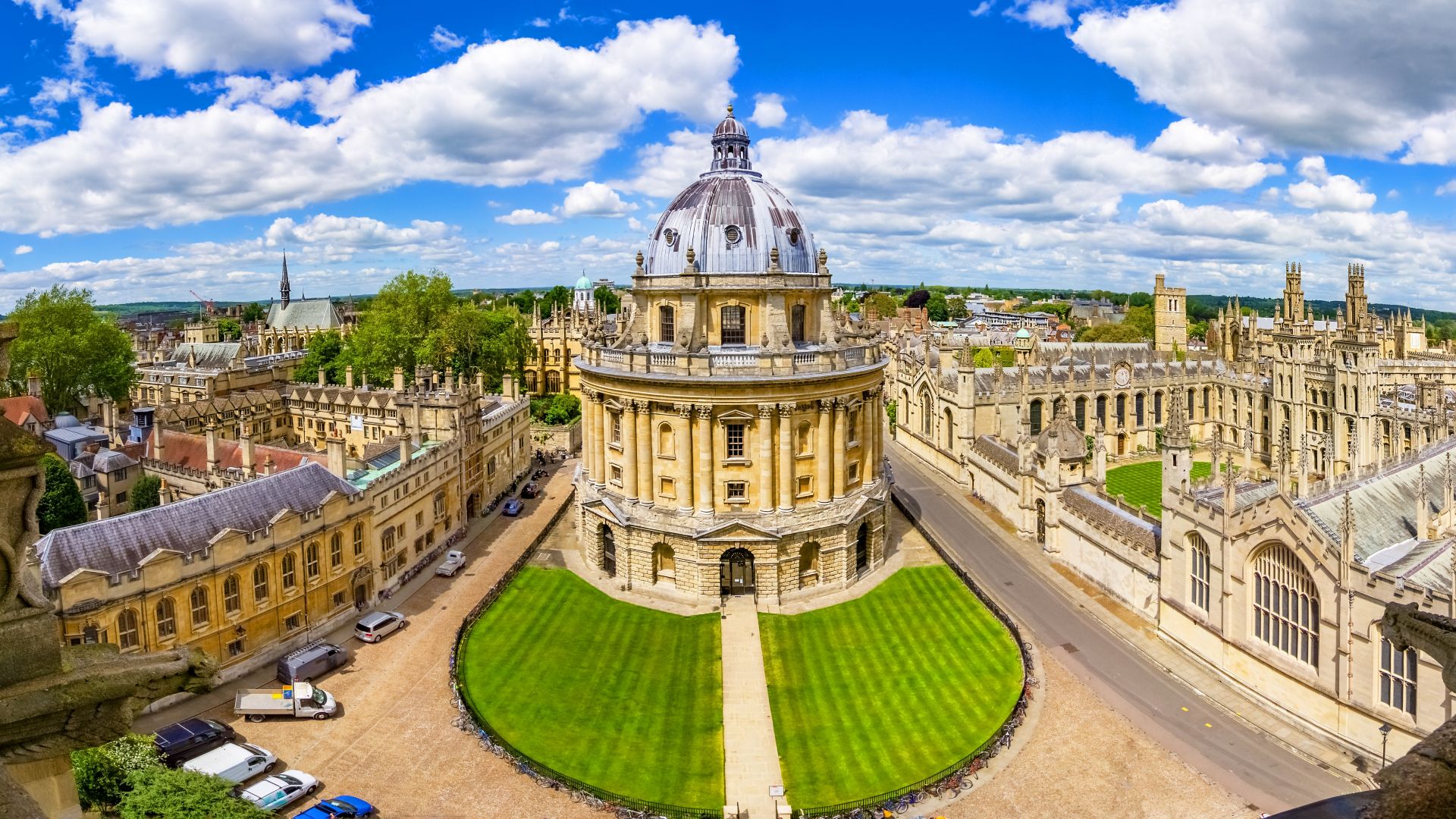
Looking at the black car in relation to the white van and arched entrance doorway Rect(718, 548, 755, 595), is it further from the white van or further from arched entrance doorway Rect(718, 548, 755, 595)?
arched entrance doorway Rect(718, 548, 755, 595)

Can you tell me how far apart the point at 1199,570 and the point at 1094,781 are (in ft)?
39.5

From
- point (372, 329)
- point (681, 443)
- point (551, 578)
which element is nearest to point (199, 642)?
point (551, 578)

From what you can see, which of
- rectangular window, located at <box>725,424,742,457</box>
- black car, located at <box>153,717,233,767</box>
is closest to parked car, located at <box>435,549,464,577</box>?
rectangular window, located at <box>725,424,742,457</box>

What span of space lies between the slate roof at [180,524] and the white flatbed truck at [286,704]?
244 inches

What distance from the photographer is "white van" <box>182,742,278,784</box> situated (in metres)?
25.4

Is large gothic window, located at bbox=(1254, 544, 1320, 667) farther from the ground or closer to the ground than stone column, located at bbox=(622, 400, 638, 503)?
closer to the ground

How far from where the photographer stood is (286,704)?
98.0ft

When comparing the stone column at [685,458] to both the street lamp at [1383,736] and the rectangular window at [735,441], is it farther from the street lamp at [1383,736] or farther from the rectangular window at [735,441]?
the street lamp at [1383,736]

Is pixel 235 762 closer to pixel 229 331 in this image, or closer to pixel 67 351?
pixel 67 351

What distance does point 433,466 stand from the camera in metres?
47.7

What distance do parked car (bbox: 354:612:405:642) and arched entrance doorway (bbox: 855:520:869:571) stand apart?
22.6 meters

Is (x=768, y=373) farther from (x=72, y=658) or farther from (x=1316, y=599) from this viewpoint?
(x=72, y=658)

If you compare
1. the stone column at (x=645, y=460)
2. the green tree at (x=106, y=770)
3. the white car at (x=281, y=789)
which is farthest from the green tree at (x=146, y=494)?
the white car at (x=281, y=789)

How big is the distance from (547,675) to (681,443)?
13.0 m
